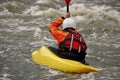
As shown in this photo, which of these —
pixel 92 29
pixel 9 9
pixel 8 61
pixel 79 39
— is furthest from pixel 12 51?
pixel 9 9

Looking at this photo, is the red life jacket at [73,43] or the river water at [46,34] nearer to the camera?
the red life jacket at [73,43]

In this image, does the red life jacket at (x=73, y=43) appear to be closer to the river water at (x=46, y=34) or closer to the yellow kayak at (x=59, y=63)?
the yellow kayak at (x=59, y=63)

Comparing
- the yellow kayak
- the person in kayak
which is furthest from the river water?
the person in kayak

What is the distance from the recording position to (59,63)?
721 cm

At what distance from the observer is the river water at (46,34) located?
24.3ft

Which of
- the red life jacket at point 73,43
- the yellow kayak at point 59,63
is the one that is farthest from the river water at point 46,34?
the red life jacket at point 73,43

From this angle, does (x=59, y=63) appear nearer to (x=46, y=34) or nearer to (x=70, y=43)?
(x=70, y=43)

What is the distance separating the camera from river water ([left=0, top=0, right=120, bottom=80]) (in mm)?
7410

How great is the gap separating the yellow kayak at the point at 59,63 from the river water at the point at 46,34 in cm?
10

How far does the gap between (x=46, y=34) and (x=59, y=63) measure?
444cm

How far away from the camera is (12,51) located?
30.5 feet

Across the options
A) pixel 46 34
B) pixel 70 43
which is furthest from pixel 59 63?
pixel 46 34

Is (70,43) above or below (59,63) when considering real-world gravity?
above

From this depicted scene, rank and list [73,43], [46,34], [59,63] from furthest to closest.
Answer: [46,34] < [59,63] < [73,43]
